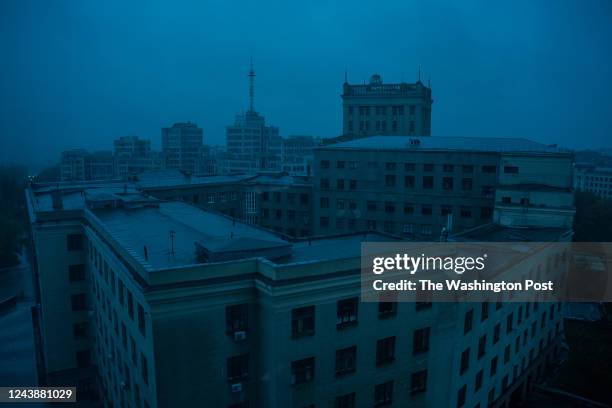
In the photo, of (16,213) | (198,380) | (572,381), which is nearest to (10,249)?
(16,213)

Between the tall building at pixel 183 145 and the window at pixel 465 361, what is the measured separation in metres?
159

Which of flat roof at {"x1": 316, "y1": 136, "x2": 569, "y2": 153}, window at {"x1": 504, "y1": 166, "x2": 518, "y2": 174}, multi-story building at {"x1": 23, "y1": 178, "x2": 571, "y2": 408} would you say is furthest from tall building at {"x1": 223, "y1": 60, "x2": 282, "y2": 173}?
multi-story building at {"x1": 23, "y1": 178, "x2": 571, "y2": 408}

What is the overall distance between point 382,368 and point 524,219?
89.2 feet

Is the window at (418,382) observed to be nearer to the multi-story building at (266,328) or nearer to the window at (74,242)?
the multi-story building at (266,328)

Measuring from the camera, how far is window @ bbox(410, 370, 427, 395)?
23.8m

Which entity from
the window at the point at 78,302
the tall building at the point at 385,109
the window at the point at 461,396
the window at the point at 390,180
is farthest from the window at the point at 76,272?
the tall building at the point at 385,109

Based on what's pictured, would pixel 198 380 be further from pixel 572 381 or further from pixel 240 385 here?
pixel 572 381

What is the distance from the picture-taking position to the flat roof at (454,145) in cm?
4788

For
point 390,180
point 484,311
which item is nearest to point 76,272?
point 484,311

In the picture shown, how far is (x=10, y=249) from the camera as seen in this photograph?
8062 cm

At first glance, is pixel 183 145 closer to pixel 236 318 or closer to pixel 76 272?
pixel 76 272

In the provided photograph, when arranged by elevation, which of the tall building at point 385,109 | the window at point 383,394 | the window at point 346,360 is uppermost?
the tall building at point 385,109

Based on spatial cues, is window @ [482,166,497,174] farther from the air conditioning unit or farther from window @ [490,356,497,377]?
the air conditioning unit

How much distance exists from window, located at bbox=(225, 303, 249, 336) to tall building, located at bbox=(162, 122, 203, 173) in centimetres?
16083
